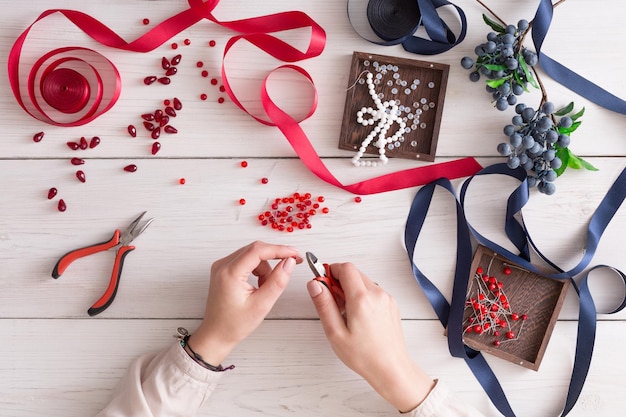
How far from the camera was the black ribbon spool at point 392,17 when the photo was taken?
4.56 ft

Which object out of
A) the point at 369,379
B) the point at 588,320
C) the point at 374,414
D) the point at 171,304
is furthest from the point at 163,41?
the point at 588,320

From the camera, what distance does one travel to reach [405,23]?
140 cm

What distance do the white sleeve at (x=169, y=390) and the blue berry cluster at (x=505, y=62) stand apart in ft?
2.88

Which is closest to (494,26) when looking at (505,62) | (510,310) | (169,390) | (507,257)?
(505,62)

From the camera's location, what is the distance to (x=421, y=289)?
4.61 feet

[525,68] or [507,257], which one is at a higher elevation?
[525,68]

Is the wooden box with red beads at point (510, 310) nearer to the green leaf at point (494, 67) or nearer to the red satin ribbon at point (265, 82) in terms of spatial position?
the red satin ribbon at point (265, 82)

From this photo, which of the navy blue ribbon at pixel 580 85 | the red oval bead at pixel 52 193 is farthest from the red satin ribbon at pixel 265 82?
the navy blue ribbon at pixel 580 85

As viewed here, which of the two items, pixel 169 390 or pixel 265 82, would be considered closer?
pixel 169 390

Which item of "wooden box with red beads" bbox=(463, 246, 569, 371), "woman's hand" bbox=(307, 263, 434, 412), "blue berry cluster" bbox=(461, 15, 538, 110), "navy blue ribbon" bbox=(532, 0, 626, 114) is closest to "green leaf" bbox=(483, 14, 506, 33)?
"blue berry cluster" bbox=(461, 15, 538, 110)

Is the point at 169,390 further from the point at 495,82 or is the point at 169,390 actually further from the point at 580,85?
the point at 580,85

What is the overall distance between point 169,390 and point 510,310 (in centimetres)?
78

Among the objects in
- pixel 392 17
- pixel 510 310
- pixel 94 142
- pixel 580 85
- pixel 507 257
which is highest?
pixel 392 17

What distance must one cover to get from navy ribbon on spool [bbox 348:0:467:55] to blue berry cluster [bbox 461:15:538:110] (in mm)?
66
